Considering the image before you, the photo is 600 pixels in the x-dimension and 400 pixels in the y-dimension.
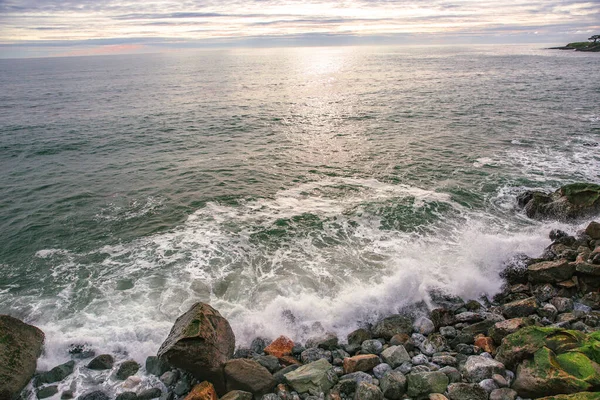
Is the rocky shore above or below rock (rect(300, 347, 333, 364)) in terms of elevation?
above

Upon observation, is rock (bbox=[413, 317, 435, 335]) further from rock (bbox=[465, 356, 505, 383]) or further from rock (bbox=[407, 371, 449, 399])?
rock (bbox=[407, 371, 449, 399])

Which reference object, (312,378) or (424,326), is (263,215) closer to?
(424,326)

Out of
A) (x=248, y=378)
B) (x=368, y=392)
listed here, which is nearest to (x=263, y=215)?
(x=248, y=378)

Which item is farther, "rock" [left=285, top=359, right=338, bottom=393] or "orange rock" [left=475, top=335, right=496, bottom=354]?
"orange rock" [left=475, top=335, right=496, bottom=354]

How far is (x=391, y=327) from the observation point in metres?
10.9

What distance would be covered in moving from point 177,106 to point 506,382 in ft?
159

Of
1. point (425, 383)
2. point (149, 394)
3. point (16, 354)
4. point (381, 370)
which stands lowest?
point (149, 394)

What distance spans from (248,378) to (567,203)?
54.9 ft

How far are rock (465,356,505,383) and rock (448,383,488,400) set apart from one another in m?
0.50

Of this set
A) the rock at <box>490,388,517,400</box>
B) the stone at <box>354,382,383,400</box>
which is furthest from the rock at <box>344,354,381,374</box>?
the rock at <box>490,388,517,400</box>

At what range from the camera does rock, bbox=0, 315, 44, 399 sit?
346 inches

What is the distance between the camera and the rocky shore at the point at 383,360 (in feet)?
26.8

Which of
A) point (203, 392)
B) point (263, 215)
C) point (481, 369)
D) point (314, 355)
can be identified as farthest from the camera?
point (263, 215)

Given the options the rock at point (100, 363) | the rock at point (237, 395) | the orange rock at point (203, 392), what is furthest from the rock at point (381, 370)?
the rock at point (100, 363)
